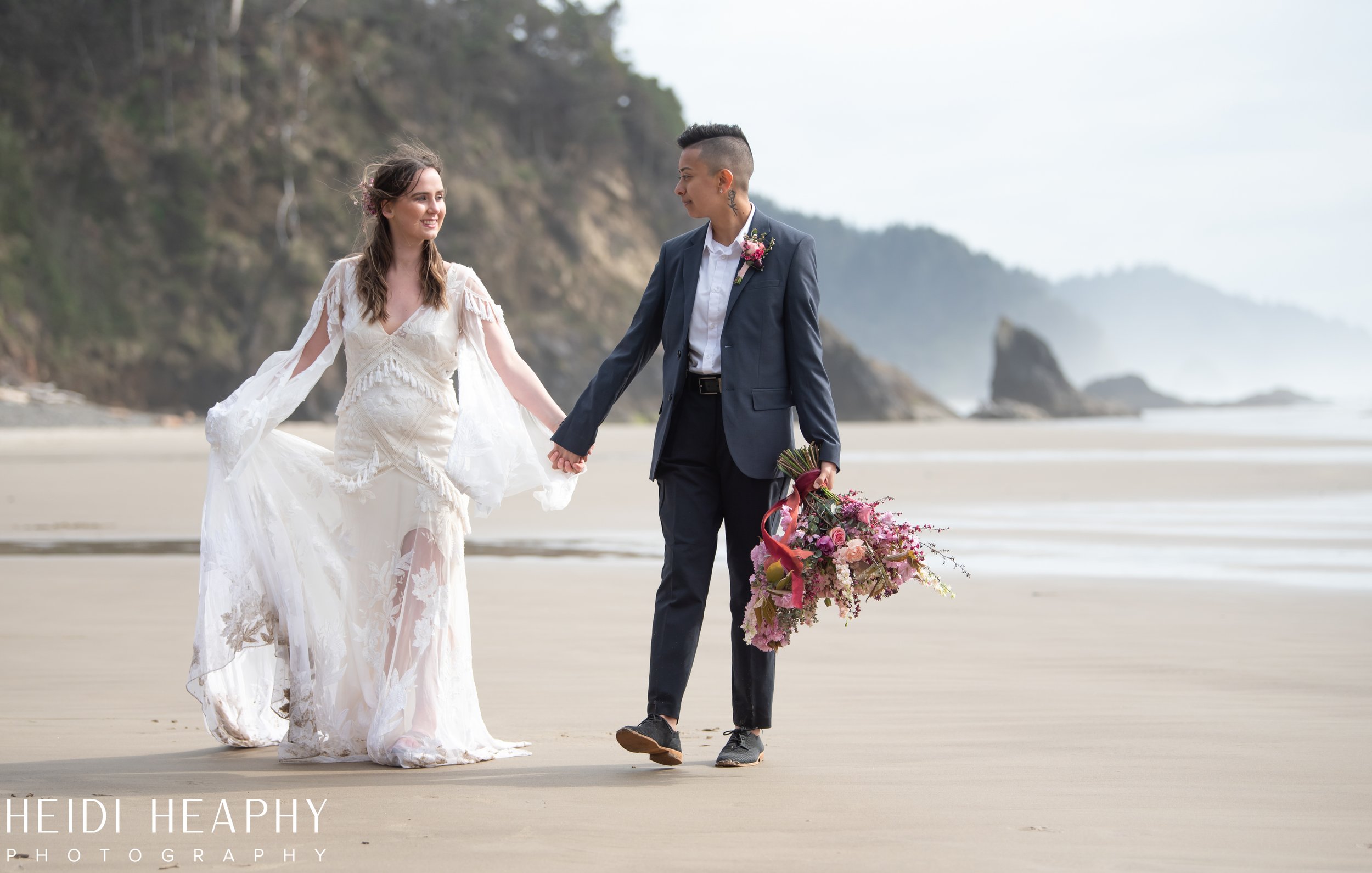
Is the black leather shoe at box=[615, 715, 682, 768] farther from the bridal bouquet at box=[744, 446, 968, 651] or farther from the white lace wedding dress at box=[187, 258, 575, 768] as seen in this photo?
the white lace wedding dress at box=[187, 258, 575, 768]

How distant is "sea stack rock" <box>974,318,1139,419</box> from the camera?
71.6 meters

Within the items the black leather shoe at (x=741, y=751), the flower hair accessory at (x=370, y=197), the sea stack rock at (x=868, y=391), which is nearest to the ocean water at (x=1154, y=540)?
the black leather shoe at (x=741, y=751)

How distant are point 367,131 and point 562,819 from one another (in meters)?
48.6

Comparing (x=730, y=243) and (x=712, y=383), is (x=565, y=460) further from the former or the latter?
(x=730, y=243)

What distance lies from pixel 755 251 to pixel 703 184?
28 centimetres

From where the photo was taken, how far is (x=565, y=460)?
454cm

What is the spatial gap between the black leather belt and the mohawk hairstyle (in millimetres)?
633

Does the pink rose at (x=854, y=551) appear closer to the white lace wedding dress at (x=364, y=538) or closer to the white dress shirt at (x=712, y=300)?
the white dress shirt at (x=712, y=300)

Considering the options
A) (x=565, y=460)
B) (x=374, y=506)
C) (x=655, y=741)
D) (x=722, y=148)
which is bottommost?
(x=655, y=741)

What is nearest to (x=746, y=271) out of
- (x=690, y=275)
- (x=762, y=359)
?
(x=690, y=275)

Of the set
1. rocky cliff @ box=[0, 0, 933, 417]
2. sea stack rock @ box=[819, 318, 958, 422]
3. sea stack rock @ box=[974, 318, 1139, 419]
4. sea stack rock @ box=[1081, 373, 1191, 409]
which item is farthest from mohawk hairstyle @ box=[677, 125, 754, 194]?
sea stack rock @ box=[1081, 373, 1191, 409]

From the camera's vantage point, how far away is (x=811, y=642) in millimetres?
6918

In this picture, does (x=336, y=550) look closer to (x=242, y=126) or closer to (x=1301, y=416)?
(x=242, y=126)

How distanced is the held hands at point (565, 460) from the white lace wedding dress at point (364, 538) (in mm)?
59
